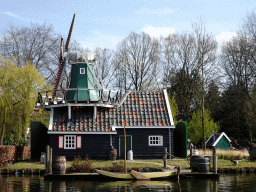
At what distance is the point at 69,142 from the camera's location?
24047mm

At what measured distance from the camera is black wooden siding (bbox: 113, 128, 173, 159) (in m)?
24.5

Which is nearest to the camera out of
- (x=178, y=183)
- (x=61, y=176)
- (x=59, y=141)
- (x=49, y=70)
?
(x=178, y=183)

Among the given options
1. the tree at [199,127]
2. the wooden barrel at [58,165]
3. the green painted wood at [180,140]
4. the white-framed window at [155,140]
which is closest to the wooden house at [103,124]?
the white-framed window at [155,140]

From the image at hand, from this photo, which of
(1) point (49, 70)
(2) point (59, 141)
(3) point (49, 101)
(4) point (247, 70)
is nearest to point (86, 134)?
(2) point (59, 141)

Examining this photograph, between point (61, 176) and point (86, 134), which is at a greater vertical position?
point (86, 134)

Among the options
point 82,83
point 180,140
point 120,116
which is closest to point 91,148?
point 120,116

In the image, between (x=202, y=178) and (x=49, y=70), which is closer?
(x=202, y=178)

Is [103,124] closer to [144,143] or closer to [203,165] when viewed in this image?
[144,143]

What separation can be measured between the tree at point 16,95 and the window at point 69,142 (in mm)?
10137

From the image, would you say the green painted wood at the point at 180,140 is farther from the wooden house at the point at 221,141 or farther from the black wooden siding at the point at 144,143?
the wooden house at the point at 221,141

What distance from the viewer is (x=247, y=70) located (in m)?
38.7

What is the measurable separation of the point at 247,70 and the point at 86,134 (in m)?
22.7

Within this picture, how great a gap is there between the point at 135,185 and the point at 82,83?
42.3ft

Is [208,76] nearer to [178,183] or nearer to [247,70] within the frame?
[247,70]
